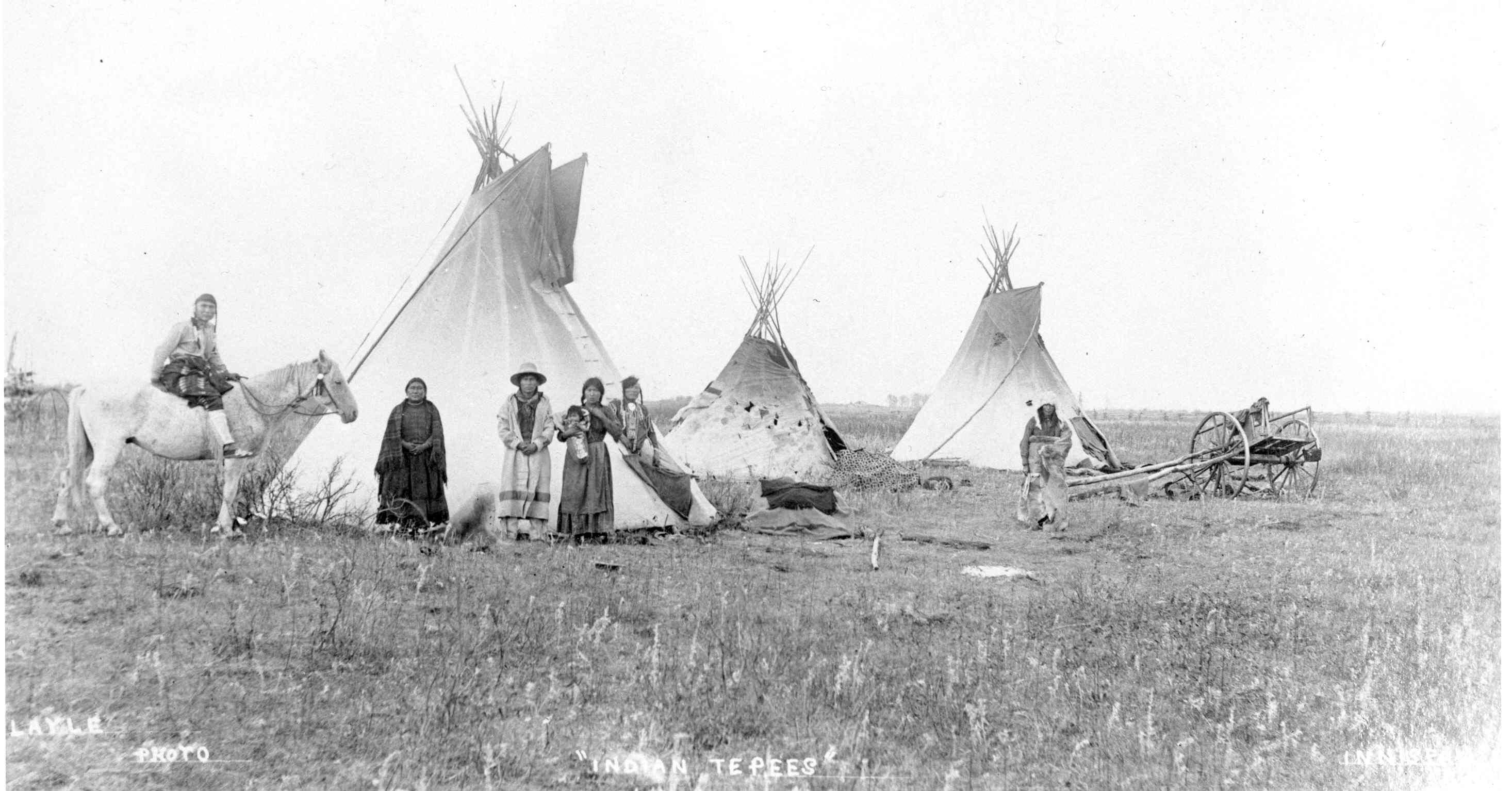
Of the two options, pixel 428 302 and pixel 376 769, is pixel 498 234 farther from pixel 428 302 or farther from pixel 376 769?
pixel 376 769

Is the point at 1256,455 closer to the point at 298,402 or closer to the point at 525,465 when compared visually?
the point at 525,465

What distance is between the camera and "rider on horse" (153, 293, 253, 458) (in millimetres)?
5344

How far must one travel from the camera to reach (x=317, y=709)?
3.32m

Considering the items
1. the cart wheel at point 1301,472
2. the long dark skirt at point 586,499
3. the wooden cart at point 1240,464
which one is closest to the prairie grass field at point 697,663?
the long dark skirt at point 586,499

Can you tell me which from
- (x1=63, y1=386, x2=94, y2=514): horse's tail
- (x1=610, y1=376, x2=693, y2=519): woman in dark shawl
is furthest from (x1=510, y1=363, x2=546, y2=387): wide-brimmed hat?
(x1=63, y1=386, x2=94, y2=514): horse's tail

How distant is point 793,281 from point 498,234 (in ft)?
17.0

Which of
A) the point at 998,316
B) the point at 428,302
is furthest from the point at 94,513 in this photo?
the point at 998,316

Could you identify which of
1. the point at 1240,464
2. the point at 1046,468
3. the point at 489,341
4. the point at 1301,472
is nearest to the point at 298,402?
the point at 489,341

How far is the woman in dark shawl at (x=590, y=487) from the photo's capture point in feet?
20.9

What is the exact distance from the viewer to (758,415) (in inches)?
460

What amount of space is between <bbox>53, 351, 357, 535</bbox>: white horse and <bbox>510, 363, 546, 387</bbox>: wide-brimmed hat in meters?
1.18

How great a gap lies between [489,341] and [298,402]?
1357 millimetres

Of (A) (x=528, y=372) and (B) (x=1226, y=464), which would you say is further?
(B) (x=1226, y=464)

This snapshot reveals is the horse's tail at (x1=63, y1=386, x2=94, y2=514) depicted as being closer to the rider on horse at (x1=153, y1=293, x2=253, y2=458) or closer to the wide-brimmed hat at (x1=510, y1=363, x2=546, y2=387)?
the rider on horse at (x1=153, y1=293, x2=253, y2=458)
